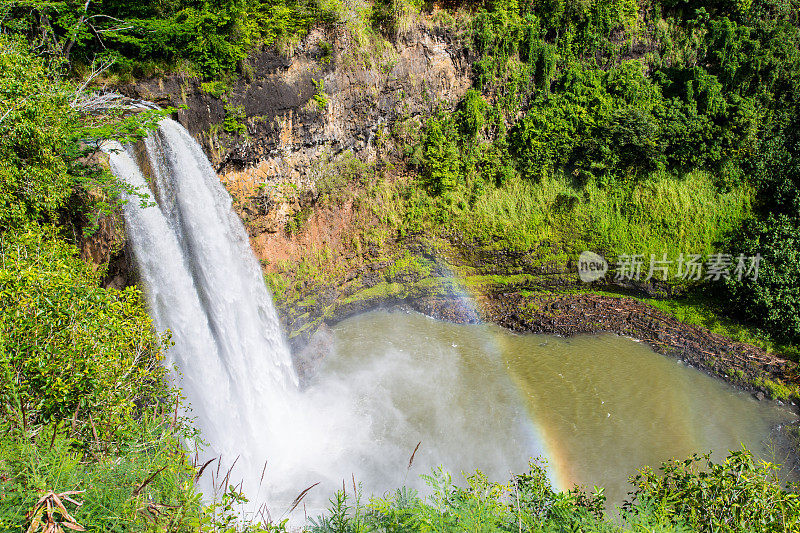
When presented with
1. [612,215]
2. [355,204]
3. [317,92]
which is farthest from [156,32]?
[612,215]

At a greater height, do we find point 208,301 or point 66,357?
point 66,357

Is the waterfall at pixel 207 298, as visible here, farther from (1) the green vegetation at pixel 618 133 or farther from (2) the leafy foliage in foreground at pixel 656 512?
(1) the green vegetation at pixel 618 133

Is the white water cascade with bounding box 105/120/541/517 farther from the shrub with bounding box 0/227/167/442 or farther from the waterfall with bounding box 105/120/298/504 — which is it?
the shrub with bounding box 0/227/167/442

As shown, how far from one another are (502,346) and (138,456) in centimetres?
1187

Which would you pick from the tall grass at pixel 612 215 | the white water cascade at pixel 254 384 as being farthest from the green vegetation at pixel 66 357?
the tall grass at pixel 612 215

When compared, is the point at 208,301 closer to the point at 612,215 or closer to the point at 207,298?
the point at 207,298

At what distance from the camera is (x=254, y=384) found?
1199 cm

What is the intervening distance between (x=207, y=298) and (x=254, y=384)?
100 inches

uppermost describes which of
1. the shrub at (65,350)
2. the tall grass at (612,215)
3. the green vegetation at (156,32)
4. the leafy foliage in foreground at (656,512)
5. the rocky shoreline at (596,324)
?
the green vegetation at (156,32)

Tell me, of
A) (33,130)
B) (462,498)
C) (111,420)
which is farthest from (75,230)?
A: (462,498)

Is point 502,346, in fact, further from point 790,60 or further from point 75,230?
point 790,60

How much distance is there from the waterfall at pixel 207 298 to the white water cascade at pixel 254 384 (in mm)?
26

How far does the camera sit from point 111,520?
412 cm

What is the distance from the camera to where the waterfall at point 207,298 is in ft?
32.8
